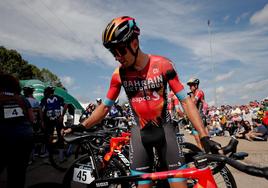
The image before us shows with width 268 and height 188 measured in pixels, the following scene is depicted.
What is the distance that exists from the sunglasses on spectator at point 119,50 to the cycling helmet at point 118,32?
33 millimetres

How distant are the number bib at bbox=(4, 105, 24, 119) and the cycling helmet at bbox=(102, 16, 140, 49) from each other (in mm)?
1425

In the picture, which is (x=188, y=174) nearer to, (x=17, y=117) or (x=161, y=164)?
(x=161, y=164)

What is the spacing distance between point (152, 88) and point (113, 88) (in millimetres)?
479

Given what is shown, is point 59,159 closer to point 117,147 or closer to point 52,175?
point 52,175

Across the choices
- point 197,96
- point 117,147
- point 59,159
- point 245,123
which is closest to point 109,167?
point 117,147

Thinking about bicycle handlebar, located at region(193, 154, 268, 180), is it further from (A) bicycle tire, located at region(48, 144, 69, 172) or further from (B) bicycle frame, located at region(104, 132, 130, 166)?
(A) bicycle tire, located at region(48, 144, 69, 172)

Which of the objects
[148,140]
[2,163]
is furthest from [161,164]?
[2,163]

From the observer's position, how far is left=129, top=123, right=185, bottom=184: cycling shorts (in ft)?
7.97

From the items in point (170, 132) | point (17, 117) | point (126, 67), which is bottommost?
point (170, 132)

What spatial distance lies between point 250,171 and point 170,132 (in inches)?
46.1

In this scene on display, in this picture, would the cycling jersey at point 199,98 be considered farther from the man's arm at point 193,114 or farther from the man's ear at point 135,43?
the man's ear at point 135,43

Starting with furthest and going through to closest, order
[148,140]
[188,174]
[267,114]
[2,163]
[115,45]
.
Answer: [267,114] → [2,163] → [148,140] → [115,45] → [188,174]

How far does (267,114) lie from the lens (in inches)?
431

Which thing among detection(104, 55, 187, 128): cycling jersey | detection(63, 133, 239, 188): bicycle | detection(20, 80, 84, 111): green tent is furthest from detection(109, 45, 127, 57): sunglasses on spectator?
detection(20, 80, 84, 111): green tent
